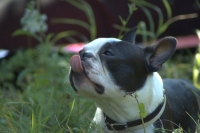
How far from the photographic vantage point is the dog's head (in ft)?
A: 7.82

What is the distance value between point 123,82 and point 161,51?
32 cm

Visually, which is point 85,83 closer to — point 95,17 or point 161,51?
point 161,51

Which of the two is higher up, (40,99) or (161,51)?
(161,51)

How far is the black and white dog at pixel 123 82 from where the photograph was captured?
2.39 meters

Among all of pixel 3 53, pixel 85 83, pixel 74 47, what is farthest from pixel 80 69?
pixel 3 53

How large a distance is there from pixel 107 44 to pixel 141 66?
20 centimetres

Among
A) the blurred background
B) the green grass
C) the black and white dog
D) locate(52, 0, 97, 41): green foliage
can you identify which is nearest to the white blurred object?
the blurred background

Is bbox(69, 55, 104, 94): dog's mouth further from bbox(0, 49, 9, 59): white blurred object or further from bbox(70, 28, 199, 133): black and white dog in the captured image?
bbox(0, 49, 9, 59): white blurred object

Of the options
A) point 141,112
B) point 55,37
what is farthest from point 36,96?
point 55,37

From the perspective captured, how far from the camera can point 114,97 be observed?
246cm

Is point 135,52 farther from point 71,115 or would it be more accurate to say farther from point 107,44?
point 71,115

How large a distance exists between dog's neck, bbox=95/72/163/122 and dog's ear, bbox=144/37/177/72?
0.07 meters

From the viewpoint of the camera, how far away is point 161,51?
264 centimetres

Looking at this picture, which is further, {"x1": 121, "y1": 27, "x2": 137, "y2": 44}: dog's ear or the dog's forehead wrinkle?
{"x1": 121, "y1": 27, "x2": 137, "y2": 44}: dog's ear
